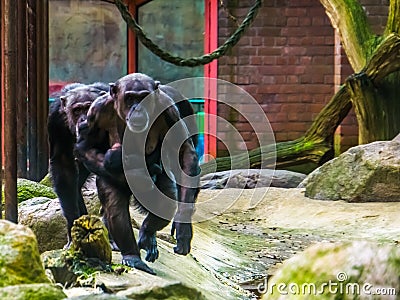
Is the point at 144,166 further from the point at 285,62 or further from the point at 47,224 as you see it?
the point at 285,62

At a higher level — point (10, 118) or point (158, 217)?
point (10, 118)

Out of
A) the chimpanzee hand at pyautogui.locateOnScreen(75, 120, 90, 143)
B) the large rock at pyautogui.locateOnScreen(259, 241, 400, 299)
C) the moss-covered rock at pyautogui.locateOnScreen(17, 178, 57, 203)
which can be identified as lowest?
the moss-covered rock at pyautogui.locateOnScreen(17, 178, 57, 203)

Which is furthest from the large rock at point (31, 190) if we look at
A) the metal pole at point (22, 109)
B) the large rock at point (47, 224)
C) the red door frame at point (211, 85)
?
the red door frame at point (211, 85)

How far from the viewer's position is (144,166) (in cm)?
325

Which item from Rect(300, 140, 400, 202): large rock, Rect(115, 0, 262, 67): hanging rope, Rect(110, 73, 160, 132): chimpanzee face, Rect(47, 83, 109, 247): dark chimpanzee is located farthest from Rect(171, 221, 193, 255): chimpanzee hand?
Rect(300, 140, 400, 202): large rock

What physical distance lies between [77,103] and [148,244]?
0.78 m

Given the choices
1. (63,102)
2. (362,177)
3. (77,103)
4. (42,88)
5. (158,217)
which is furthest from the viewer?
(42,88)

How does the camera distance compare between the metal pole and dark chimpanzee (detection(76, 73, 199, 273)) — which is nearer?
dark chimpanzee (detection(76, 73, 199, 273))

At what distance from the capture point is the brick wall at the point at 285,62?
10.2 m

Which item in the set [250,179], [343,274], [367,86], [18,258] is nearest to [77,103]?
[18,258]

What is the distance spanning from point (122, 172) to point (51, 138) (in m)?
0.82

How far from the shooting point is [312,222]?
6.12 meters

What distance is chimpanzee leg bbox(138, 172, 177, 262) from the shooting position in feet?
11.0

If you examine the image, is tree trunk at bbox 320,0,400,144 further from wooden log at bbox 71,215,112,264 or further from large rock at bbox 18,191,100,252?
wooden log at bbox 71,215,112,264
